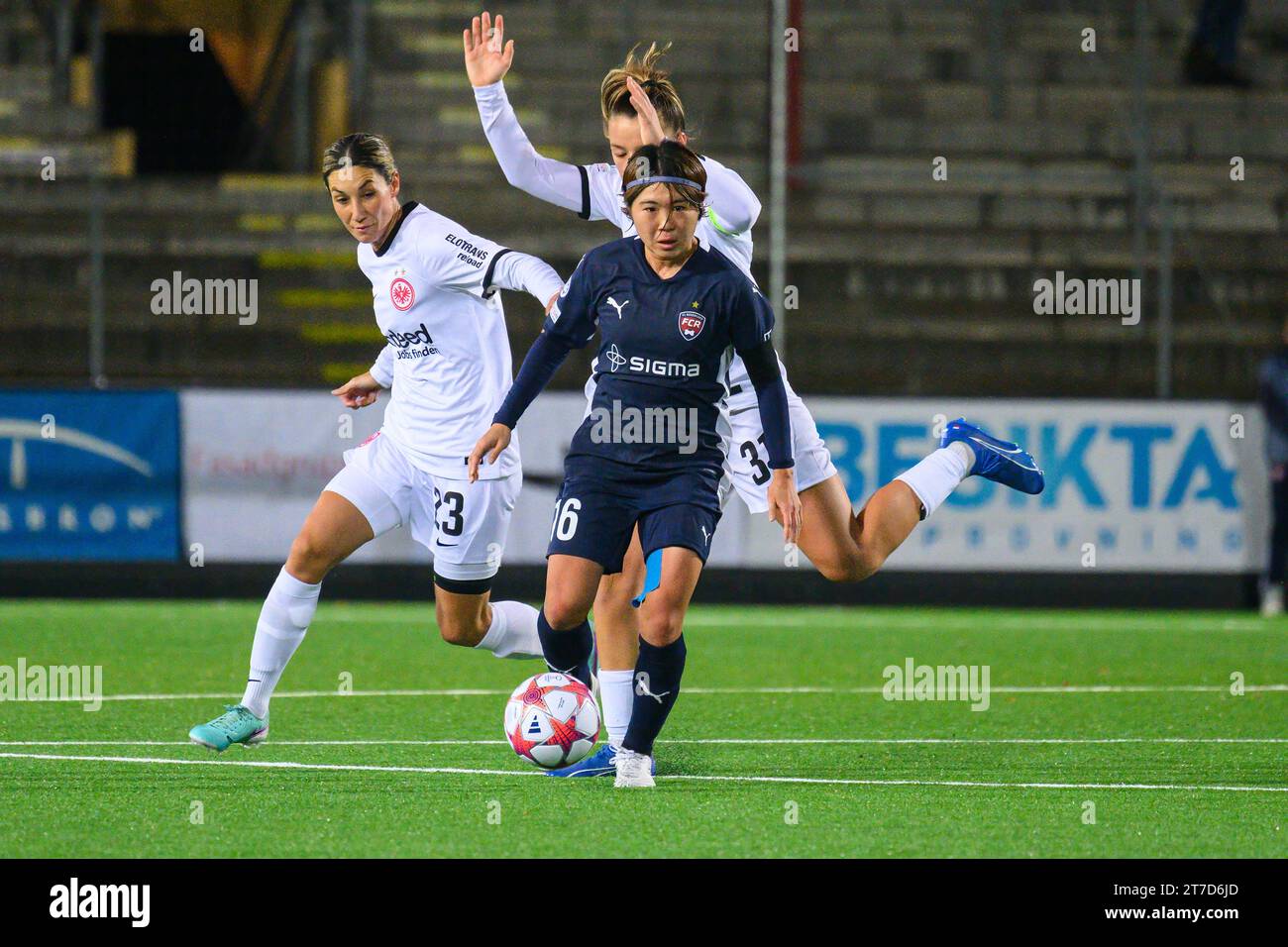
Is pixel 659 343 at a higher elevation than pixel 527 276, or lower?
lower

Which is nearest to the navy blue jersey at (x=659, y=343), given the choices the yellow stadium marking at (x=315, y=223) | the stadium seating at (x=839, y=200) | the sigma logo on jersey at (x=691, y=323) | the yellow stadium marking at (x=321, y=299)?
the sigma logo on jersey at (x=691, y=323)

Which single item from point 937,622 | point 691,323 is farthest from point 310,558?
point 937,622

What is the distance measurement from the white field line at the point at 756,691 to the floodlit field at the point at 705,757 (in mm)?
28

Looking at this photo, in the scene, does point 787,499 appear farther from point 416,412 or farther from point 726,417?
point 416,412

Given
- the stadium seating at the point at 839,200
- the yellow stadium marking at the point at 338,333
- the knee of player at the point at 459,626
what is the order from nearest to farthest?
the knee of player at the point at 459,626
the stadium seating at the point at 839,200
the yellow stadium marking at the point at 338,333

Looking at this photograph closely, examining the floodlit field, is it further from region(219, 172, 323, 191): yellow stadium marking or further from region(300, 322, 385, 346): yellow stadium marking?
region(219, 172, 323, 191): yellow stadium marking

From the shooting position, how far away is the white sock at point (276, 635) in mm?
6664

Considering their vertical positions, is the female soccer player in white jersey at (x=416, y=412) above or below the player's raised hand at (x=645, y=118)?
below

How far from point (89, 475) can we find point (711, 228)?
7.15 metres

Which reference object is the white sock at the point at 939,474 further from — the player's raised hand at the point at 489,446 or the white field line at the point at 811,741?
the player's raised hand at the point at 489,446

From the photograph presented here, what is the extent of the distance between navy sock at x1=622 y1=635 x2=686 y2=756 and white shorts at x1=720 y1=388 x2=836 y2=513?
99 centimetres

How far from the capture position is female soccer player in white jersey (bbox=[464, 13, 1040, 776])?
6281 millimetres

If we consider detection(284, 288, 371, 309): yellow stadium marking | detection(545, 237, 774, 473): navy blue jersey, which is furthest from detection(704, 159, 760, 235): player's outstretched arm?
detection(284, 288, 371, 309): yellow stadium marking

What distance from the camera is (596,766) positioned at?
6.27 m
